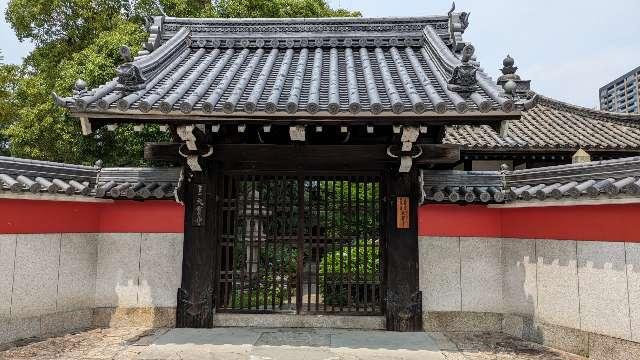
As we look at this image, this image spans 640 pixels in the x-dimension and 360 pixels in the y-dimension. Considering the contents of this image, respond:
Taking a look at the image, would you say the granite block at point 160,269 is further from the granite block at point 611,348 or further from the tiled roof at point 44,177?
the granite block at point 611,348

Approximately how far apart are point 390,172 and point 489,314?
9.80ft

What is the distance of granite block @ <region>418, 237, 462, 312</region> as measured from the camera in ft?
24.4

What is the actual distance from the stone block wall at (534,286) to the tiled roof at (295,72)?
2419 millimetres

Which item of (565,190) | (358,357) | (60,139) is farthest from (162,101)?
(60,139)

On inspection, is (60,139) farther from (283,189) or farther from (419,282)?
(419,282)

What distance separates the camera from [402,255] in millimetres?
7336

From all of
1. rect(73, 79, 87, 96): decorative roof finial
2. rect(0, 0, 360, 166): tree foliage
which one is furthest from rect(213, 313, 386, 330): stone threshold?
rect(0, 0, 360, 166): tree foliage

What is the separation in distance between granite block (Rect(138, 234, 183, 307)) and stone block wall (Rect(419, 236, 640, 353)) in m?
4.32

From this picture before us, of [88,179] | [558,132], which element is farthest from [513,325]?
[558,132]

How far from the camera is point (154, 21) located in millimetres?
10156

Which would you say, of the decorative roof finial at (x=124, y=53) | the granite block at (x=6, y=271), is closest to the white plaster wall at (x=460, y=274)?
the decorative roof finial at (x=124, y=53)

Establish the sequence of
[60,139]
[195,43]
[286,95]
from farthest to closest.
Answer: [60,139] < [195,43] < [286,95]

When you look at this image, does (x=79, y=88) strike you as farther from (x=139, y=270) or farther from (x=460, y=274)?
(x=460, y=274)

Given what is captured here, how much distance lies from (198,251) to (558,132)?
38.7 feet
